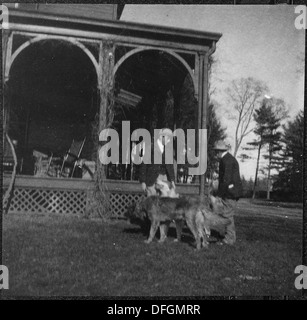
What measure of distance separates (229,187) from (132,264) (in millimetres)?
2731

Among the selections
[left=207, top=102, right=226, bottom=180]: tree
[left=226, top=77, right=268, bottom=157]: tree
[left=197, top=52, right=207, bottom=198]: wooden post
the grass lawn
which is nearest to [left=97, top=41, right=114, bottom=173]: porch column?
[left=197, top=52, right=207, bottom=198]: wooden post

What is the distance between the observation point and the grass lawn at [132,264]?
4051mm

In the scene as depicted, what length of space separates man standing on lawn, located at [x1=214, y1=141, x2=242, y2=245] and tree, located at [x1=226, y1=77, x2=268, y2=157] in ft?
19.4

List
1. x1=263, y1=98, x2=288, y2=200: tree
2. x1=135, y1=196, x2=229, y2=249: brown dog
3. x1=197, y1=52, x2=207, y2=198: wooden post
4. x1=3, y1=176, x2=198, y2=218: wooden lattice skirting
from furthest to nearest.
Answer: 1. x1=197, y1=52, x2=207, y2=198: wooden post
2. x1=3, y1=176, x2=198, y2=218: wooden lattice skirting
3. x1=263, y1=98, x2=288, y2=200: tree
4. x1=135, y1=196, x2=229, y2=249: brown dog

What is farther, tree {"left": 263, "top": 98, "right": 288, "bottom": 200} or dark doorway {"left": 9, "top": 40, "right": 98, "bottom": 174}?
dark doorway {"left": 9, "top": 40, "right": 98, "bottom": 174}

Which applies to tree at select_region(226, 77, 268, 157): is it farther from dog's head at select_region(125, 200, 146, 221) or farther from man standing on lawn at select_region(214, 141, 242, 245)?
dog's head at select_region(125, 200, 146, 221)

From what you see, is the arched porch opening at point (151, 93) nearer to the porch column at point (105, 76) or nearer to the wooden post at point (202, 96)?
the wooden post at point (202, 96)

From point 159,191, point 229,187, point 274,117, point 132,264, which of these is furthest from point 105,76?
point 274,117

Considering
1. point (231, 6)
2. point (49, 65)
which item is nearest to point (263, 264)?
point (231, 6)

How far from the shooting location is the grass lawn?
159 inches

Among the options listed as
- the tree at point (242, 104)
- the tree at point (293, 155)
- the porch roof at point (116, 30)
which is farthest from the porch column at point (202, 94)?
the tree at point (242, 104)

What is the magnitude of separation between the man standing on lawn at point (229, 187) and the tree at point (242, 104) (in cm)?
591
